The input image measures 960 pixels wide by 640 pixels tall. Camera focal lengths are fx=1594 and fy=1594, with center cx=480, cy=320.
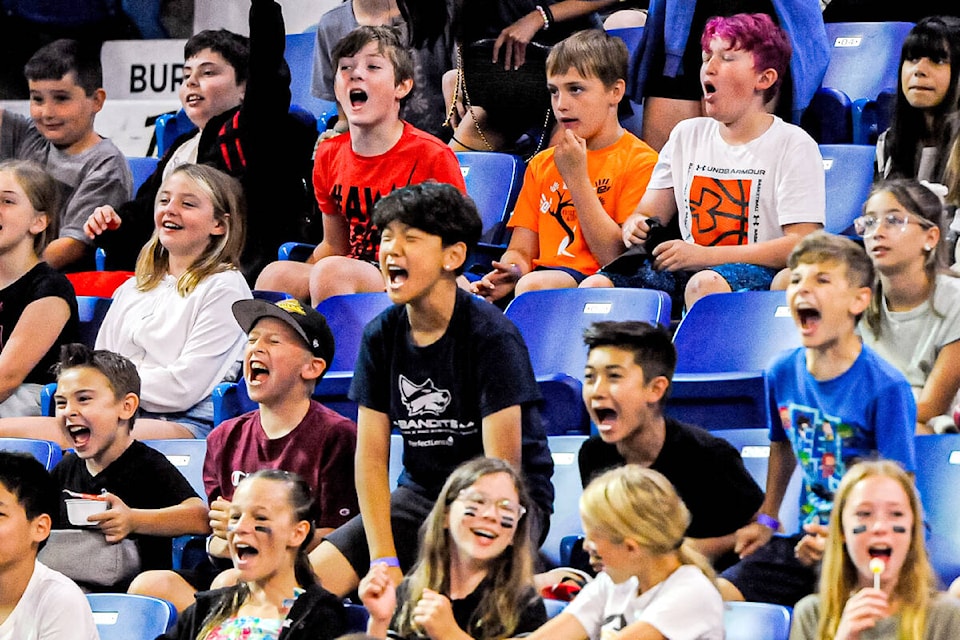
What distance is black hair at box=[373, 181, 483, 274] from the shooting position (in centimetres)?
356

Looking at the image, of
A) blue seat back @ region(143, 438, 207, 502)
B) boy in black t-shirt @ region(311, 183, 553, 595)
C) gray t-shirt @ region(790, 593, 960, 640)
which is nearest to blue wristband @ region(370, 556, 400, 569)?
boy in black t-shirt @ region(311, 183, 553, 595)

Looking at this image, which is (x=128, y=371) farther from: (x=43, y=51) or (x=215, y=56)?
(x=43, y=51)

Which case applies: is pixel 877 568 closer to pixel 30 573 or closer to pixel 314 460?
pixel 314 460

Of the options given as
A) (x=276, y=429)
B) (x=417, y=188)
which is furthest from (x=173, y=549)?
(x=417, y=188)

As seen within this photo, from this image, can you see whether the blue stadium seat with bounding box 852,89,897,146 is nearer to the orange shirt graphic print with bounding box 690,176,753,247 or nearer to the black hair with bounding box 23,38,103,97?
the orange shirt graphic print with bounding box 690,176,753,247

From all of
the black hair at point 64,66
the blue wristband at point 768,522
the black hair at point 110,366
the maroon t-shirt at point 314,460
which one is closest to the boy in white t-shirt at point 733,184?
the maroon t-shirt at point 314,460

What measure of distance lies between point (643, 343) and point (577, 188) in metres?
1.30

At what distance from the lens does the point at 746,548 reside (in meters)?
3.29

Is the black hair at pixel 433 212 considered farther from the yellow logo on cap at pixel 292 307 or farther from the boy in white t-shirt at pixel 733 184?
the boy in white t-shirt at pixel 733 184

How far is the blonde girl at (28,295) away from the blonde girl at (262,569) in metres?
1.51

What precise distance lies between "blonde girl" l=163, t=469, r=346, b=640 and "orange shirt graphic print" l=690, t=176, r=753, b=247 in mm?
1630

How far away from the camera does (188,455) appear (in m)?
4.22

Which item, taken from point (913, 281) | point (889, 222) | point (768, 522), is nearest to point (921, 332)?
point (913, 281)

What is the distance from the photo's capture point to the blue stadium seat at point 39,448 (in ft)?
13.7
